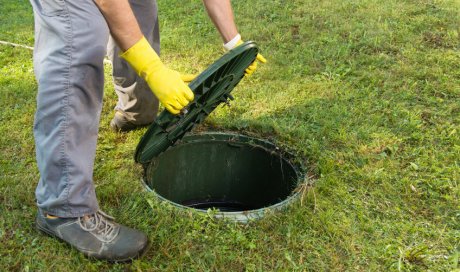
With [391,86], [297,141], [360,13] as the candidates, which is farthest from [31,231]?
[360,13]

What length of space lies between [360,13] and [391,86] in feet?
4.86

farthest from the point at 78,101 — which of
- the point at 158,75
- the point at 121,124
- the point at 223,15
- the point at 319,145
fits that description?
the point at 319,145

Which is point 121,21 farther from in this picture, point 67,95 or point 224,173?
point 224,173

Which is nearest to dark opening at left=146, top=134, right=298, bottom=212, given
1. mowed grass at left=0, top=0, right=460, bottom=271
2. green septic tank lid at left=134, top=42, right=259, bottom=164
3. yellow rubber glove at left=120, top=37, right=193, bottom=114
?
mowed grass at left=0, top=0, right=460, bottom=271

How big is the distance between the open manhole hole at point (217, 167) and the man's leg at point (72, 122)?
1.39 ft

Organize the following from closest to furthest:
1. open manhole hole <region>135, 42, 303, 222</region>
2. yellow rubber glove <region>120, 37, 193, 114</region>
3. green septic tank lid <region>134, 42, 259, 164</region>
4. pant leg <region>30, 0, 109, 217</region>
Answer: pant leg <region>30, 0, 109, 217</region>
yellow rubber glove <region>120, 37, 193, 114</region>
green septic tank lid <region>134, 42, 259, 164</region>
open manhole hole <region>135, 42, 303, 222</region>

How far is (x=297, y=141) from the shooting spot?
2.90 m

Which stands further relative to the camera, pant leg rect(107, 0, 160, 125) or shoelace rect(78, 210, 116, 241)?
pant leg rect(107, 0, 160, 125)

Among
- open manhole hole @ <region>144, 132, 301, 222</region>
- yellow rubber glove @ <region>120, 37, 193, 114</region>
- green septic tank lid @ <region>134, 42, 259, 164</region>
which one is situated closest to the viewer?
yellow rubber glove @ <region>120, 37, 193, 114</region>

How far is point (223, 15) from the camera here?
8.41 ft

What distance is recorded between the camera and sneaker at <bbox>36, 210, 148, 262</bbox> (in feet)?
6.63

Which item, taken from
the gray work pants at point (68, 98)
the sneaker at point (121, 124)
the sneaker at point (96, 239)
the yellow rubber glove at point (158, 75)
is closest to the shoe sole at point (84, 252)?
the sneaker at point (96, 239)

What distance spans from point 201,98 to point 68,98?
2.07ft

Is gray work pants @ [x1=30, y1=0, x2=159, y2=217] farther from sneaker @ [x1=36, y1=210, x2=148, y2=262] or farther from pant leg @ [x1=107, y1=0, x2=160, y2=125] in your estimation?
pant leg @ [x1=107, y1=0, x2=160, y2=125]
